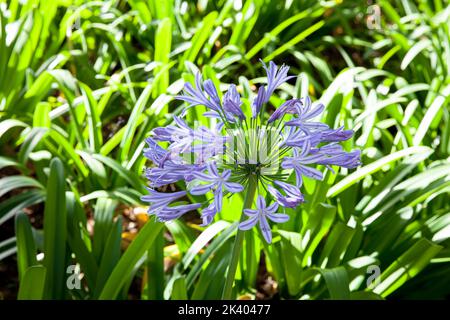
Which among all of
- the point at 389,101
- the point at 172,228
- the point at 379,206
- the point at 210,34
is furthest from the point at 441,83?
the point at 172,228

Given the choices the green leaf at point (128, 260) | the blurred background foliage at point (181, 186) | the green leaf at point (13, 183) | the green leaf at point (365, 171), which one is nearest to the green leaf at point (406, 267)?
the blurred background foliage at point (181, 186)

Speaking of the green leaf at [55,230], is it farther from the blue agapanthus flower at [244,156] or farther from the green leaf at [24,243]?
the blue agapanthus flower at [244,156]

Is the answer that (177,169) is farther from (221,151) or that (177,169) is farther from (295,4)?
(295,4)

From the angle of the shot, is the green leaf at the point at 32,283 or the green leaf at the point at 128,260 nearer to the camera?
the green leaf at the point at 32,283

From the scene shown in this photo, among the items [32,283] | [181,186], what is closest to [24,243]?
[32,283]

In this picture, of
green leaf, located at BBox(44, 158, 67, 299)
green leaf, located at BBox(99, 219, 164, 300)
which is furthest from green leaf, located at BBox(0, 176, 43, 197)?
green leaf, located at BBox(99, 219, 164, 300)
